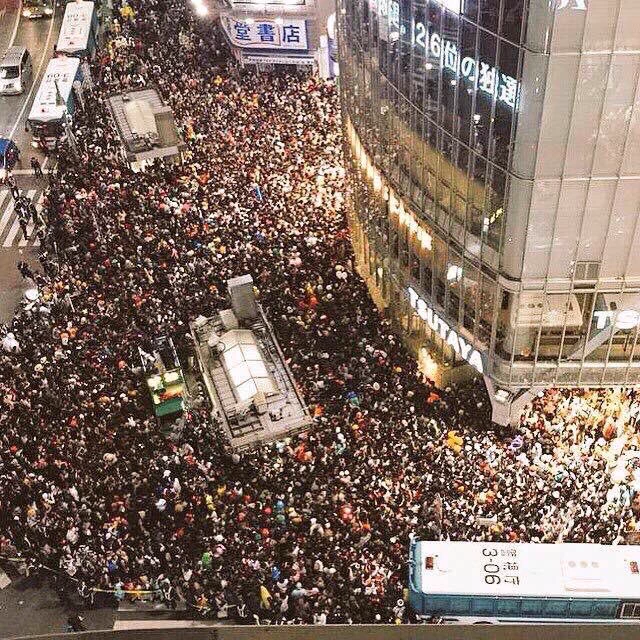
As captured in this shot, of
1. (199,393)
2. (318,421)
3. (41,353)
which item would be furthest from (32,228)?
(318,421)

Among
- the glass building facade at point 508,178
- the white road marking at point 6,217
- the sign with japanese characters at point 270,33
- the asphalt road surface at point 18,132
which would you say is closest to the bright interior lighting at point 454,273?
the glass building facade at point 508,178

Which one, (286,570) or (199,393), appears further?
(199,393)

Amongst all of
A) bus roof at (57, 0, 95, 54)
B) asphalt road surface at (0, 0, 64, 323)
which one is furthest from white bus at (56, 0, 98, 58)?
asphalt road surface at (0, 0, 64, 323)

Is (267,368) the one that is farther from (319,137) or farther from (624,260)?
(319,137)

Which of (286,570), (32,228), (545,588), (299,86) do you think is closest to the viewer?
(545,588)

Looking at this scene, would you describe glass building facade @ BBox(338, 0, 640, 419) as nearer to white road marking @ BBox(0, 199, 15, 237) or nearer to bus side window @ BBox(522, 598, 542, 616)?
bus side window @ BBox(522, 598, 542, 616)

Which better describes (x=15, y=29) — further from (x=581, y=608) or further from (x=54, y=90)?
(x=581, y=608)
